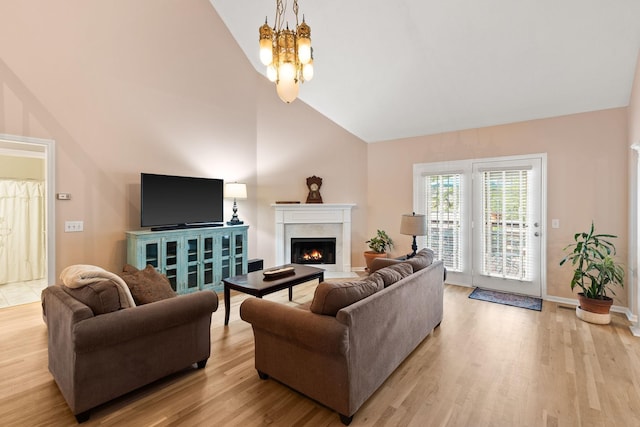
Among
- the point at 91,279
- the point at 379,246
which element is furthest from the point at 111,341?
the point at 379,246

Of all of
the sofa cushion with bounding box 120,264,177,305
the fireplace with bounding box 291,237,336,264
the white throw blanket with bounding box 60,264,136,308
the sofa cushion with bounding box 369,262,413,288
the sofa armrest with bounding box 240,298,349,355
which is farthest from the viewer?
the fireplace with bounding box 291,237,336,264

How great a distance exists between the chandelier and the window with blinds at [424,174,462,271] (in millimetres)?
3334

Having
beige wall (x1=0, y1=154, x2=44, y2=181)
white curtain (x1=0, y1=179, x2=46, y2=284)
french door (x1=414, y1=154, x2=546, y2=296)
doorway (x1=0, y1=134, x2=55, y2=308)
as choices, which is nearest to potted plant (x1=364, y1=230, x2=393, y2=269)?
french door (x1=414, y1=154, x2=546, y2=296)

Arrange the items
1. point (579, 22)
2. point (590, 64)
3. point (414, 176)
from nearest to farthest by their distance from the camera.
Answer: point (579, 22), point (590, 64), point (414, 176)

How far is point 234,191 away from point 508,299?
168 inches

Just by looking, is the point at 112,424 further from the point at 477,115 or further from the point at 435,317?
the point at 477,115

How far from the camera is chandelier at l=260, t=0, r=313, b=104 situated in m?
2.59

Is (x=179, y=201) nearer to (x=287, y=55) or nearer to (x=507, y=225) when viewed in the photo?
(x=287, y=55)

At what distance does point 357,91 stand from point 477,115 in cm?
184

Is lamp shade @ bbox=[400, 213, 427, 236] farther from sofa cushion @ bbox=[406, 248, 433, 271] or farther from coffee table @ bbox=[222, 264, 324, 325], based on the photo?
coffee table @ bbox=[222, 264, 324, 325]

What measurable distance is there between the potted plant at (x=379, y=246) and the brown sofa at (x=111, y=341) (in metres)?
3.56

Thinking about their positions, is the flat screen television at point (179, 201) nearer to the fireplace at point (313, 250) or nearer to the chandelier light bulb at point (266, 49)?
the fireplace at point (313, 250)

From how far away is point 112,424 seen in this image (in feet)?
6.21

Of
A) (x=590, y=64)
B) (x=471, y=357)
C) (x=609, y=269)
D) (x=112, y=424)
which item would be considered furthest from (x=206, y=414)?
(x=590, y=64)
